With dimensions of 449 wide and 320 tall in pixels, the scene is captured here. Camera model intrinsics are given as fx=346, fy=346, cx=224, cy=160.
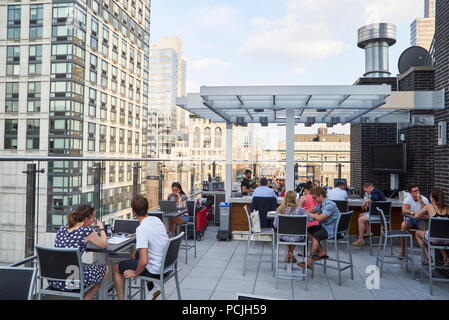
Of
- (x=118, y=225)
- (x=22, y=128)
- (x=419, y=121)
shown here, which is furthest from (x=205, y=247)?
(x=22, y=128)

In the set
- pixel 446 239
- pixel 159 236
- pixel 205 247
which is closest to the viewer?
pixel 159 236

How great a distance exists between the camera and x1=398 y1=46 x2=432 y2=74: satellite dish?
10.5 m

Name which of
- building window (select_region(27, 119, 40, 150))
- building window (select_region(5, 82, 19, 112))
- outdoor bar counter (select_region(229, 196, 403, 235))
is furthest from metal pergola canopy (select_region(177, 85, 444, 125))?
building window (select_region(5, 82, 19, 112))

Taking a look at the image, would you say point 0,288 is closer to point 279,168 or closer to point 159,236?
point 159,236

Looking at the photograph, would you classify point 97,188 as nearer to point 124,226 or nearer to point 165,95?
point 124,226

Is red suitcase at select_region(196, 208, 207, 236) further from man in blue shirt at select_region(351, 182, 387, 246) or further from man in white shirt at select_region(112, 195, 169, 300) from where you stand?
man in white shirt at select_region(112, 195, 169, 300)

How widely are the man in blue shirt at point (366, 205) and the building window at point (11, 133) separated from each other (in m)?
82.5

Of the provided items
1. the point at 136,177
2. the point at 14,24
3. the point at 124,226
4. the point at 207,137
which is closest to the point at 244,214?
the point at 136,177

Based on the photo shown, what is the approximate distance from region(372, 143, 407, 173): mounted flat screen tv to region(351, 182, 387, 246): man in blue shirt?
235 cm

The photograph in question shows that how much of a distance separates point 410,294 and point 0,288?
15.4ft

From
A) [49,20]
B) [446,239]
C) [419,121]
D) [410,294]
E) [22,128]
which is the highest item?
[49,20]

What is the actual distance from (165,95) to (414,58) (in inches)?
6973

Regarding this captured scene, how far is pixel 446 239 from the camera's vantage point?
453 centimetres

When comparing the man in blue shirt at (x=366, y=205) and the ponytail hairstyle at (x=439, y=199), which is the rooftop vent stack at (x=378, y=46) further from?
the ponytail hairstyle at (x=439, y=199)
